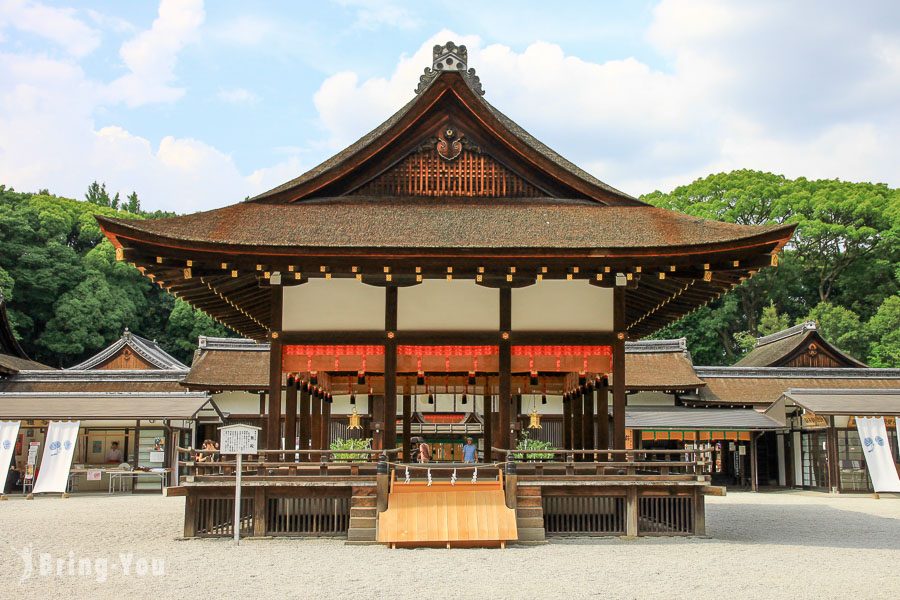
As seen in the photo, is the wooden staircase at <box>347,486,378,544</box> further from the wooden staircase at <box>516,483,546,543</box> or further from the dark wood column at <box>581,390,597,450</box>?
the dark wood column at <box>581,390,597,450</box>

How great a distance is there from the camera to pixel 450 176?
58.0ft

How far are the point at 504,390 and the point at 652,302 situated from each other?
187 inches

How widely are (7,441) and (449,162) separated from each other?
64.6 feet

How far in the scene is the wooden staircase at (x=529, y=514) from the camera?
48.0 feet

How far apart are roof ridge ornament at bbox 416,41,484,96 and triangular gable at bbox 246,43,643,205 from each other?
3 cm

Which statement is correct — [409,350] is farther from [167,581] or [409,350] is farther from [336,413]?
[336,413]

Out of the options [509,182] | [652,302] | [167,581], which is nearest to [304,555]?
[167,581]

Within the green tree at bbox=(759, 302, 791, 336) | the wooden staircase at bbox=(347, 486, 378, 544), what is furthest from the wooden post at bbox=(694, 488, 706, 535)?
the green tree at bbox=(759, 302, 791, 336)

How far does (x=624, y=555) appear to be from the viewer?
13234mm

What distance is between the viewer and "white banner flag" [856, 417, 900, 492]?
29703mm

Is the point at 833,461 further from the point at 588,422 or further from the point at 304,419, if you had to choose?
the point at 304,419

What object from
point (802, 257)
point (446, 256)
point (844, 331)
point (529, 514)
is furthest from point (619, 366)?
point (802, 257)

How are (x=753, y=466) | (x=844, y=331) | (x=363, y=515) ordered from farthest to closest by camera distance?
(x=844, y=331), (x=753, y=466), (x=363, y=515)

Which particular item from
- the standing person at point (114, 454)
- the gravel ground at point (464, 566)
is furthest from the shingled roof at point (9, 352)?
the gravel ground at point (464, 566)
